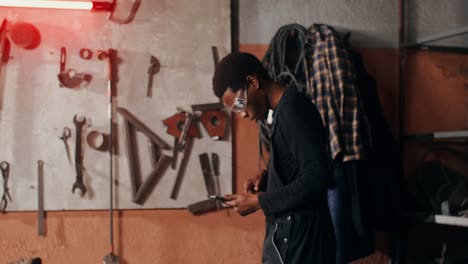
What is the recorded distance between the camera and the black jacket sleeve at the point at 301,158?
5.70 feet

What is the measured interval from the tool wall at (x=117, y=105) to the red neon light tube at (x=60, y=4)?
6 cm

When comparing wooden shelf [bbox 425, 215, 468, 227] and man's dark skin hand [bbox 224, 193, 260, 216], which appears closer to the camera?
man's dark skin hand [bbox 224, 193, 260, 216]

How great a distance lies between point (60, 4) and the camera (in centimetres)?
278

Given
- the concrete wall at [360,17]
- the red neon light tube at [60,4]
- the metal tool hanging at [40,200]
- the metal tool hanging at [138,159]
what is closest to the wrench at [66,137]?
the metal tool hanging at [40,200]

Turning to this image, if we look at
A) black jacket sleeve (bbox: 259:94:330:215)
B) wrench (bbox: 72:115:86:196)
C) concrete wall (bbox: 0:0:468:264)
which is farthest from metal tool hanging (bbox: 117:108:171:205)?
black jacket sleeve (bbox: 259:94:330:215)

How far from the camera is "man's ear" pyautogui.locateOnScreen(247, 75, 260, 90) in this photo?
1.91 meters

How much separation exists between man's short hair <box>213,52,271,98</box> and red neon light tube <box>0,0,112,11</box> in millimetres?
1214

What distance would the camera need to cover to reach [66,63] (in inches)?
115

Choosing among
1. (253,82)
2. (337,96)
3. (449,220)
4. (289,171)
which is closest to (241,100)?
(253,82)

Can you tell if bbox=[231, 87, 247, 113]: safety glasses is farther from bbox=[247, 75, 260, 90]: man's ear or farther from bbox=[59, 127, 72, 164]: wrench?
bbox=[59, 127, 72, 164]: wrench

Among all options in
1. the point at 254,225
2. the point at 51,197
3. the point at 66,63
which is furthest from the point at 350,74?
the point at 51,197

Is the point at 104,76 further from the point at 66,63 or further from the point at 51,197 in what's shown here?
the point at 51,197

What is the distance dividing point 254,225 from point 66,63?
4.29 feet

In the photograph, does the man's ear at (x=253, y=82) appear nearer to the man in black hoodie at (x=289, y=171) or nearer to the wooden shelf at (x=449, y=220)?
the man in black hoodie at (x=289, y=171)
